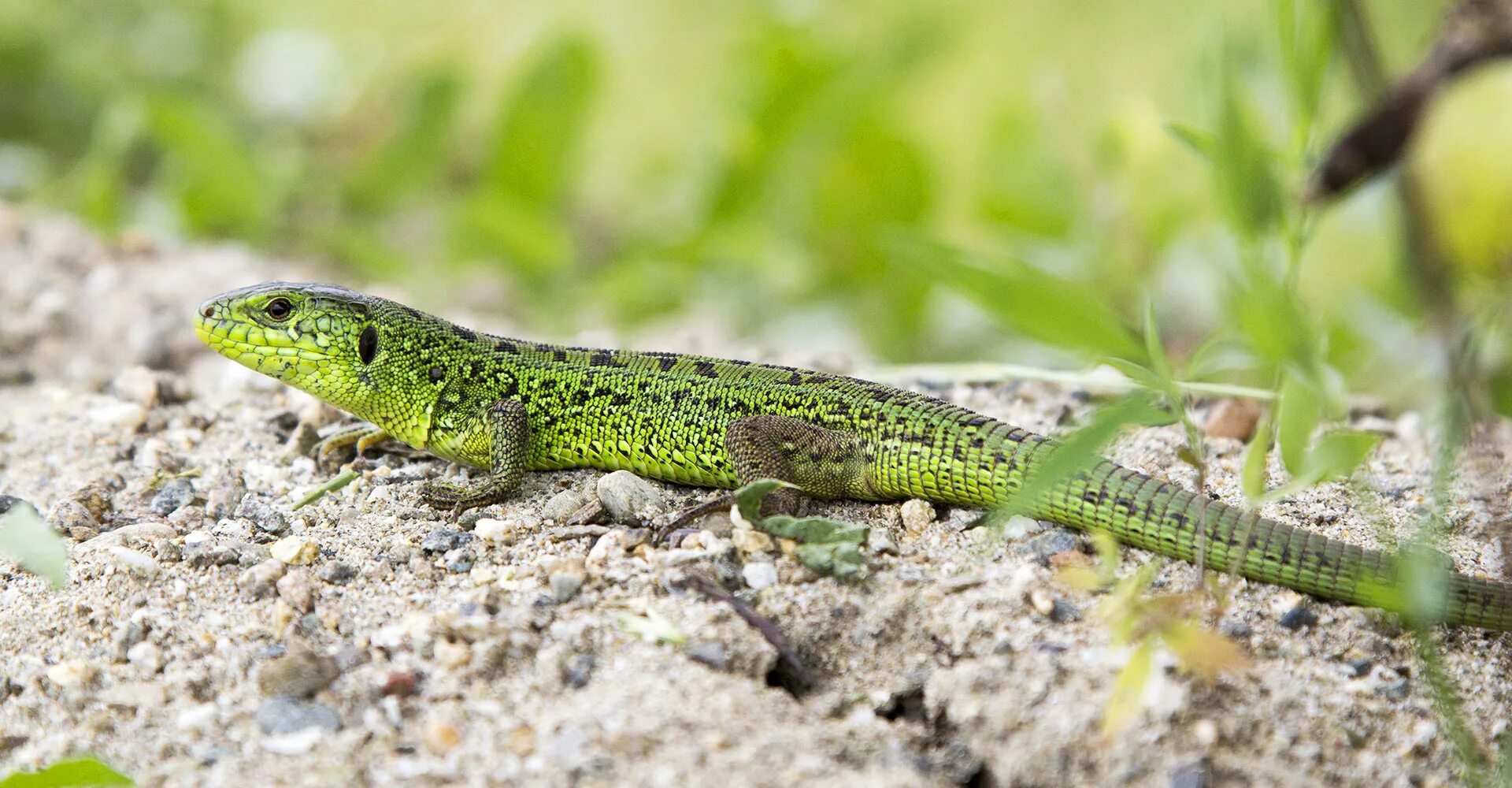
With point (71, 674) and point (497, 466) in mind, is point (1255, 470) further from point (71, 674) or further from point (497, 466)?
point (71, 674)

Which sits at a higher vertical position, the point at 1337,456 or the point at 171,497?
the point at 171,497

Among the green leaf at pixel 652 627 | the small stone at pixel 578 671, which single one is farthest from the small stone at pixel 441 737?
the green leaf at pixel 652 627

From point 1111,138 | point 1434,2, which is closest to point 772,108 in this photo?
point 1111,138

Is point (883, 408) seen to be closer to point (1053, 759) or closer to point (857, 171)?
point (1053, 759)

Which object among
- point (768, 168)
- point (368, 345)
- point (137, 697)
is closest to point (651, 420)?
point (368, 345)

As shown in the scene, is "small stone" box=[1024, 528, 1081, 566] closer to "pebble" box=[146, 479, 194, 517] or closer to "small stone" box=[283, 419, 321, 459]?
"small stone" box=[283, 419, 321, 459]
